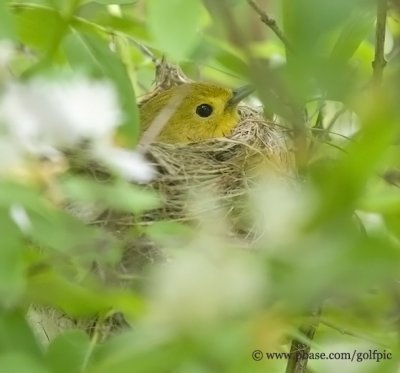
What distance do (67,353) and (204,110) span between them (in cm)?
274

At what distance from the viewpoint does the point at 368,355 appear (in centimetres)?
115

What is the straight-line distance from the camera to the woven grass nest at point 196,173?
66.0 inches

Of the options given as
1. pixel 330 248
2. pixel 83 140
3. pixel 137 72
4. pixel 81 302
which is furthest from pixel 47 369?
pixel 137 72

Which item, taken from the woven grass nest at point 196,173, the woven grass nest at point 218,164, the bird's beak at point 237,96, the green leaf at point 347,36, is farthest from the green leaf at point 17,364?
the bird's beak at point 237,96

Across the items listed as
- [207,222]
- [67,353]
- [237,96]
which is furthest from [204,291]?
[237,96]

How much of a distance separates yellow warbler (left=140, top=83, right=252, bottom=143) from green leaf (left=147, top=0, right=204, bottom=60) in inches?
94.6

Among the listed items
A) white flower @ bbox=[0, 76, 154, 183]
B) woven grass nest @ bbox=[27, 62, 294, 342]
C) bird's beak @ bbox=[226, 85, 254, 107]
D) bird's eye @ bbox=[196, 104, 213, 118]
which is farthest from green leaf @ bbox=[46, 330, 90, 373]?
bird's eye @ bbox=[196, 104, 213, 118]

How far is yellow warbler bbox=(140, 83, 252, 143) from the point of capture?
3348 mm

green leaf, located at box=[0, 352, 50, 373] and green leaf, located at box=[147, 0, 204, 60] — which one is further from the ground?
green leaf, located at box=[147, 0, 204, 60]

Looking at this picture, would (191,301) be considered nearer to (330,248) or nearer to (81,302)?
(330,248)

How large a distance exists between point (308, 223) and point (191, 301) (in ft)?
0.29

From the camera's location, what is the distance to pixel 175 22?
0.86 meters

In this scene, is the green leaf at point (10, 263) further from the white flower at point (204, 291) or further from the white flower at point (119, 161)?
the white flower at point (204, 291)

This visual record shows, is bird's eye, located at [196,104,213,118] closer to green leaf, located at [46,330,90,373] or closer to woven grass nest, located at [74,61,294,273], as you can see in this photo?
woven grass nest, located at [74,61,294,273]
